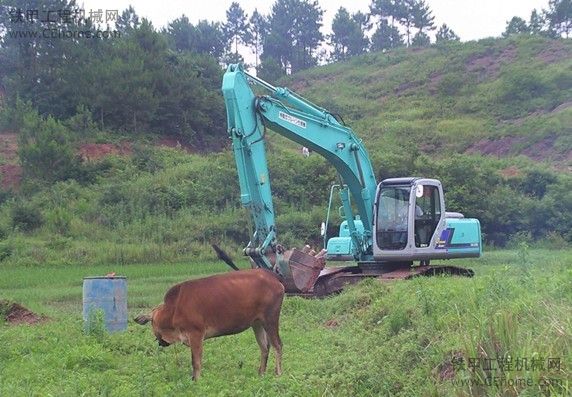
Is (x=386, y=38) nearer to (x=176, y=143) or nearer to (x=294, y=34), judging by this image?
(x=294, y=34)

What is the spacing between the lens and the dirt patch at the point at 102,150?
147 ft

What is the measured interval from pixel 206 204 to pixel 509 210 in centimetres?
1395

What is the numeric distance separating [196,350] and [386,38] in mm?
96938

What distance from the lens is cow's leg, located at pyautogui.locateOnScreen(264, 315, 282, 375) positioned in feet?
33.4

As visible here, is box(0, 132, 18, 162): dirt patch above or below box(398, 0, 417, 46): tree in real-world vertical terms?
below

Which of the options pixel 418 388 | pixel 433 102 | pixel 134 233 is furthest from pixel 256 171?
pixel 433 102

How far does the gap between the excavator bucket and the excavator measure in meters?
0.02

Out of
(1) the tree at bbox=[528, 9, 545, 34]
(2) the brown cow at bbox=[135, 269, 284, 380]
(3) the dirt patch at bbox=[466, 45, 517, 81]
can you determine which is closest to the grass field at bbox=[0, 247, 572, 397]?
(2) the brown cow at bbox=[135, 269, 284, 380]

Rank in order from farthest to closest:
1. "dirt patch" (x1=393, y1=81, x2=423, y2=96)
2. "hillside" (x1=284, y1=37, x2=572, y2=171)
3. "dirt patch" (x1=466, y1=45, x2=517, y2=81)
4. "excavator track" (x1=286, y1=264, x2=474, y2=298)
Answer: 1. "dirt patch" (x1=393, y1=81, x2=423, y2=96)
2. "dirt patch" (x1=466, y1=45, x2=517, y2=81)
3. "hillside" (x1=284, y1=37, x2=572, y2=171)
4. "excavator track" (x1=286, y1=264, x2=474, y2=298)

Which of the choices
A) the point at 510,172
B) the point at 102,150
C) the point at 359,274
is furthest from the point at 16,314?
the point at 510,172

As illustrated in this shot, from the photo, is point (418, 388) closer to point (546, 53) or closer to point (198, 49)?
point (546, 53)

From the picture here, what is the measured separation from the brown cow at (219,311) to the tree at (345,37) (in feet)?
305

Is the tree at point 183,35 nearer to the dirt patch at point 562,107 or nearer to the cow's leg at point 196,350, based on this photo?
the dirt patch at point 562,107

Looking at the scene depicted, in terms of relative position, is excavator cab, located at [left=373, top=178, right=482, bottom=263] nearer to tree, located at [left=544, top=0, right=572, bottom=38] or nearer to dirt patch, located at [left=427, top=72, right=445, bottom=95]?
dirt patch, located at [left=427, top=72, right=445, bottom=95]
